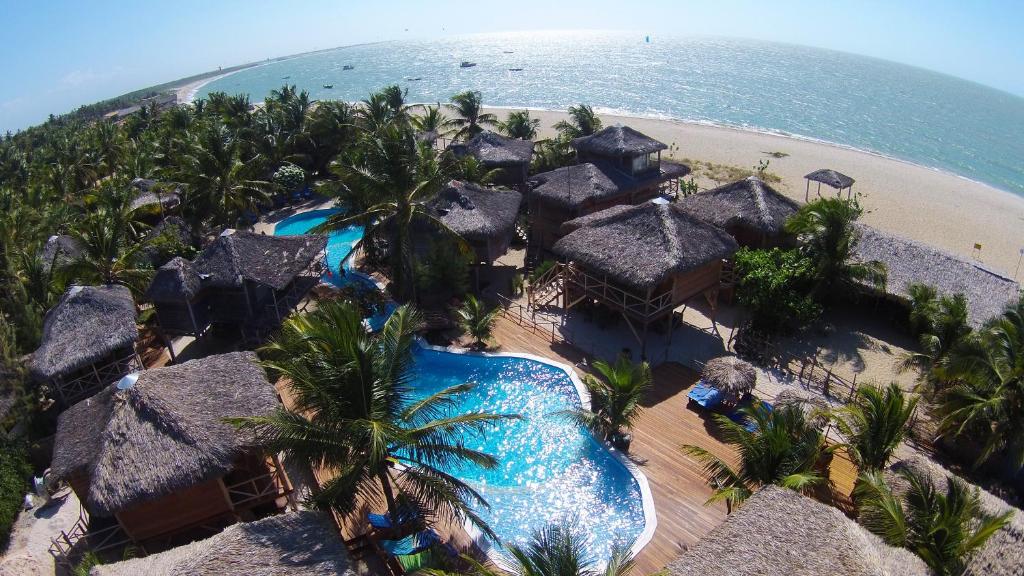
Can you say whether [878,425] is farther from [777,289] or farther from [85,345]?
[85,345]

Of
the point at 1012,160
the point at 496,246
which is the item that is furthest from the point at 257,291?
the point at 1012,160

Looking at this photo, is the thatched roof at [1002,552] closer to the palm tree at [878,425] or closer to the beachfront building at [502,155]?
the palm tree at [878,425]

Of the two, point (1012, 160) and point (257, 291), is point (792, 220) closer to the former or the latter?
point (257, 291)

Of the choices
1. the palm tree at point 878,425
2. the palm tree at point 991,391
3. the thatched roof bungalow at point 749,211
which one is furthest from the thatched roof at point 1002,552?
the thatched roof bungalow at point 749,211

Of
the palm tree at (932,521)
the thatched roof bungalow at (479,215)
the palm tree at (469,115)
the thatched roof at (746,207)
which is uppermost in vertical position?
the palm tree at (469,115)

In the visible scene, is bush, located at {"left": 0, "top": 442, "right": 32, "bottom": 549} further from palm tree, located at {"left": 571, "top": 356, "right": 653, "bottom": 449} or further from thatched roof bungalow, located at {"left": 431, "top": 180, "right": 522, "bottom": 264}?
thatched roof bungalow, located at {"left": 431, "top": 180, "right": 522, "bottom": 264}

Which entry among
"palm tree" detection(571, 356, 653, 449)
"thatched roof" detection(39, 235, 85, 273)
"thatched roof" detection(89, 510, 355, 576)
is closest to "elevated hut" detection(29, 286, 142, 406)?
"thatched roof" detection(39, 235, 85, 273)
